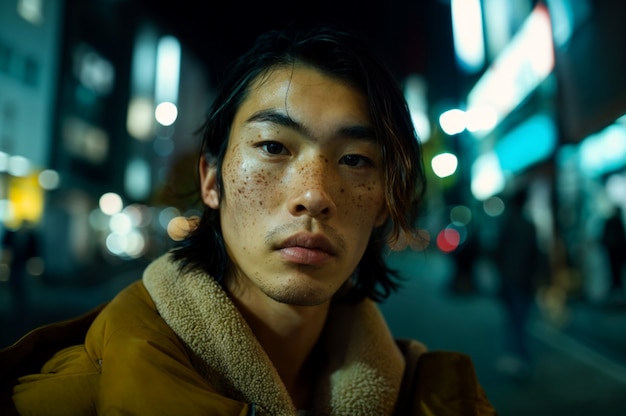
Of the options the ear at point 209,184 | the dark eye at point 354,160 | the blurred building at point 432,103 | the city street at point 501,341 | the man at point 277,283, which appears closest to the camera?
the man at point 277,283

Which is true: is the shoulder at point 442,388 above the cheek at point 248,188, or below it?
below

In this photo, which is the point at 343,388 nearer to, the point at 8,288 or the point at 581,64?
the point at 581,64

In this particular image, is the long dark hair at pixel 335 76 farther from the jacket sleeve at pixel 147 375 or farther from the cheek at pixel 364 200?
the jacket sleeve at pixel 147 375

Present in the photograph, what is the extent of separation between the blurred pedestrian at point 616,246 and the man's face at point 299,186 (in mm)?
6214

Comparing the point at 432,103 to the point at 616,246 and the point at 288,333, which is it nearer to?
the point at 616,246

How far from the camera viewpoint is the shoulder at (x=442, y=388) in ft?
3.68

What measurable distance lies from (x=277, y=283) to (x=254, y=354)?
6.8 inches

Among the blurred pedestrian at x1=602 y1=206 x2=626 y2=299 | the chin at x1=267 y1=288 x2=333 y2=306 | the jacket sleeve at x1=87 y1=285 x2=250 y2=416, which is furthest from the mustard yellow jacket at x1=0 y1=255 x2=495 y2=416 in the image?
the blurred pedestrian at x1=602 y1=206 x2=626 y2=299

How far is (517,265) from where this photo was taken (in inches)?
168

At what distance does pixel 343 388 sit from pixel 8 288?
192cm

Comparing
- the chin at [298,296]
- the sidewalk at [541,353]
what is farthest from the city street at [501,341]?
the chin at [298,296]

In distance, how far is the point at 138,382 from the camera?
817 mm

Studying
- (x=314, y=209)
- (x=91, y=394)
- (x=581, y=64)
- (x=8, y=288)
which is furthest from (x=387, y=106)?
(x=8, y=288)

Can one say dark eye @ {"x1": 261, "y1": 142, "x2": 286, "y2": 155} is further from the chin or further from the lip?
the chin
